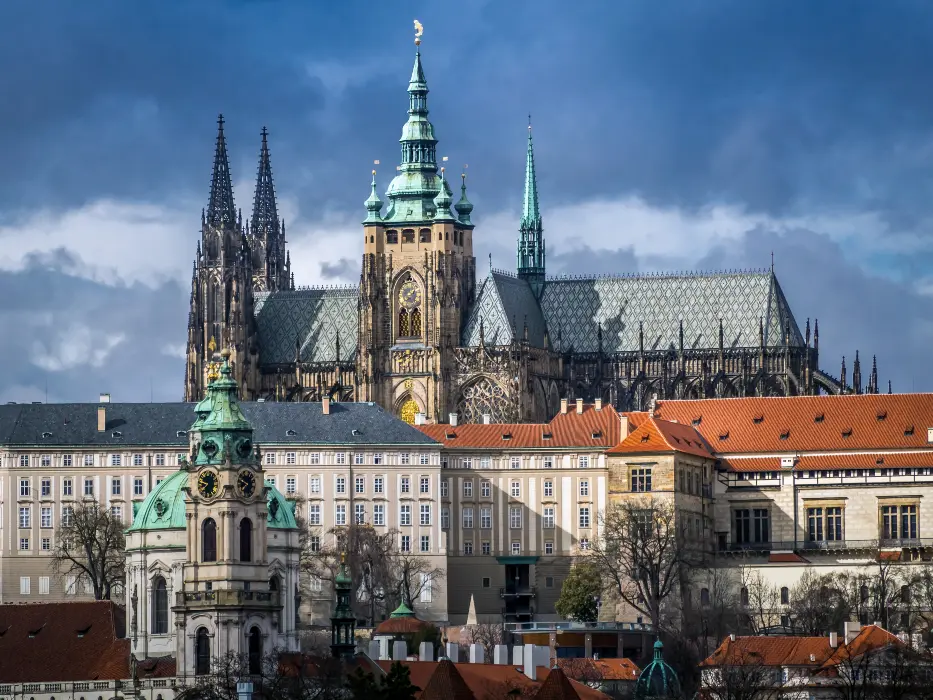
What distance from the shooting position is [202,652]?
13962cm

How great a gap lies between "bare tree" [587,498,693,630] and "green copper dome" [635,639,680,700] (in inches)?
1000

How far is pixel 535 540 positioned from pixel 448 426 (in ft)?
33.7

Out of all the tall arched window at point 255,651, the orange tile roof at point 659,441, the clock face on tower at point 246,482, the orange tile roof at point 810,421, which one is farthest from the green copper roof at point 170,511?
the orange tile roof at point 810,421

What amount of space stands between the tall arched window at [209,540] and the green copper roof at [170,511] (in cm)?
383

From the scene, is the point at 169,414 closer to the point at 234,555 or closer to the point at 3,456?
the point at 3,456

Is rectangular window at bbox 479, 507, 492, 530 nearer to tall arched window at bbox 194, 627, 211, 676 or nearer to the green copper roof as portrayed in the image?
the green copper roof

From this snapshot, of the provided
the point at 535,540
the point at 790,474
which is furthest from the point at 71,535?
the point at 790,474

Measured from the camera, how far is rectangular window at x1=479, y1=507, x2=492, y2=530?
18800 centimetres

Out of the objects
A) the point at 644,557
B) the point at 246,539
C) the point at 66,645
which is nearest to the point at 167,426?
the point at 644,557

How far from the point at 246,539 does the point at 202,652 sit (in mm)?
4798

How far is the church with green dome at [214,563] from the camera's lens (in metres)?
140

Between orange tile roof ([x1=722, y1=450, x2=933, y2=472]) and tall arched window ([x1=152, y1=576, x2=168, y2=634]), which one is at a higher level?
orange tile roof ([x1=722, y1=450, x2=933, y2=472])

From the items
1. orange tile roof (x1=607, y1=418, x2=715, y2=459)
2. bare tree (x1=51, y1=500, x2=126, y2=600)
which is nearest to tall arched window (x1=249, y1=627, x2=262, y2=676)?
bare tree (x1=51, y1=500, x2=126, y2=600)

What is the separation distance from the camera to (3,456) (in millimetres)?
186375
